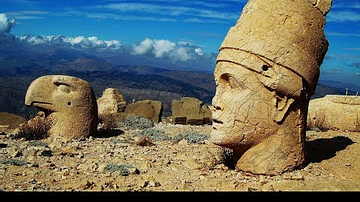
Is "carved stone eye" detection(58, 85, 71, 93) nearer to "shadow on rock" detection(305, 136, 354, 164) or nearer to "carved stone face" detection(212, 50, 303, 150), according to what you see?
"carved stone face" detection(212, 50, 303, 150)

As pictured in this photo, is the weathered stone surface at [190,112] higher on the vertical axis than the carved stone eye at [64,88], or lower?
lower

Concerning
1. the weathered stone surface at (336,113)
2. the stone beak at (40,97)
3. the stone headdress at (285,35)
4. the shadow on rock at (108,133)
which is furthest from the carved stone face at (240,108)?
the weathered stone surface at (336,113)

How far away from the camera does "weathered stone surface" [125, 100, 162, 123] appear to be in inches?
729

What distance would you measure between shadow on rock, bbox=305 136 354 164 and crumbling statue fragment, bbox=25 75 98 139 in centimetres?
627

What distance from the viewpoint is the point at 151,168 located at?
8.44 m

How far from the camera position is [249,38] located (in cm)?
712

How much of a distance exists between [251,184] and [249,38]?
97.6 inches

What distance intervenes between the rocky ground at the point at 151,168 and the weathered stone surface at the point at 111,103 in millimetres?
7715

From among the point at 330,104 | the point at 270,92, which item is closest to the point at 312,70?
the point at 270,92

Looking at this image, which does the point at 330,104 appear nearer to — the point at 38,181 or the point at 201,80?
the point at 38,181

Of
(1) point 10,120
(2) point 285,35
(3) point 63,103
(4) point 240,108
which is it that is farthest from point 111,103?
(2) point 285,35

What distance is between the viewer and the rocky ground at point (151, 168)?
6.78 meters

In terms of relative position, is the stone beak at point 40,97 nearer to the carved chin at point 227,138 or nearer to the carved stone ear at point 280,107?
the carved chin at point 227,138

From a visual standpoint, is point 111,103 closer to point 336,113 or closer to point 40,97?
point 40,97
